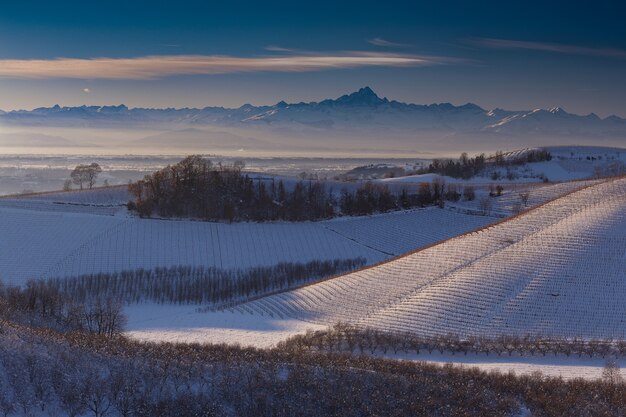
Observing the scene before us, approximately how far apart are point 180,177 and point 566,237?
49.1 meters

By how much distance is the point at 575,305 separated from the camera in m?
42.4

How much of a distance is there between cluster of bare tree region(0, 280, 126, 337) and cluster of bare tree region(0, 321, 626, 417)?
10747 millimetres

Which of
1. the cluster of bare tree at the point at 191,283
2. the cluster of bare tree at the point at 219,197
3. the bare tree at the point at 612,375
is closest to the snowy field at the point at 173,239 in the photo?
the cluster of bare tree at the point at 219,197

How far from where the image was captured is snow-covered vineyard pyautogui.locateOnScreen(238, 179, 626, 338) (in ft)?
134

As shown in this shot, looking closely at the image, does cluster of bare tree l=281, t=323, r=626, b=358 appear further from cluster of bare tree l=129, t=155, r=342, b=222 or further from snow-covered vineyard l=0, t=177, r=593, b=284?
cluster of bare tree l=129, t=155, r=342, b=222

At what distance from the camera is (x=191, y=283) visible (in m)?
58.8

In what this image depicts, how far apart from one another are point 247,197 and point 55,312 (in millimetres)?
43011

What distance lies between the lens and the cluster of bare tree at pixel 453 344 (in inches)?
1421

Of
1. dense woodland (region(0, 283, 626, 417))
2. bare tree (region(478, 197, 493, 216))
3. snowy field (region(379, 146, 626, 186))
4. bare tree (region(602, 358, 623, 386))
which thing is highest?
snowy field (region(379, 146, 626, 186))

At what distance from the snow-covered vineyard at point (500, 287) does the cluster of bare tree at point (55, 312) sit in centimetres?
977

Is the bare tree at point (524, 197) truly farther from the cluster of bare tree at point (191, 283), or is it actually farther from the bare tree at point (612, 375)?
the bare tree at point (612, 375)

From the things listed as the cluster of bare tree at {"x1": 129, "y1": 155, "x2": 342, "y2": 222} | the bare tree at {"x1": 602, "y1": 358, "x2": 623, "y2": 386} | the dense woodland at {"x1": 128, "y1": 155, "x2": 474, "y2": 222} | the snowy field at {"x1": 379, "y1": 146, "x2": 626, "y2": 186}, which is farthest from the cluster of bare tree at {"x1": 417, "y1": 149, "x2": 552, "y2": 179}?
the bare tree at {"x1": 602, "y1": 358, "x2": 623, "y2": 386}

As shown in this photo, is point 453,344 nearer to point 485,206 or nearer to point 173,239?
point 173,239

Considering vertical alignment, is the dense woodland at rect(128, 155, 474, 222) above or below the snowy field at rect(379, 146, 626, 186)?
below
